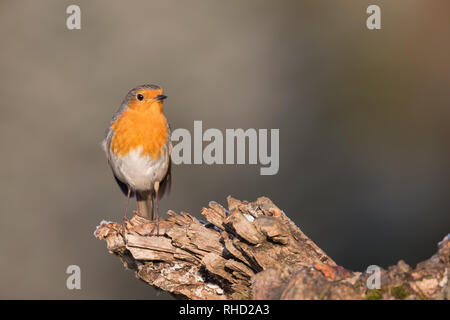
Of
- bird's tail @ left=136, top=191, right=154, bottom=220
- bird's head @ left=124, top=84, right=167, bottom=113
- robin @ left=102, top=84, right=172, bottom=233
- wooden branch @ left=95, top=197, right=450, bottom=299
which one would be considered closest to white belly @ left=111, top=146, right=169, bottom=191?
robin @ left=102, top=84, right=172, bottom=233

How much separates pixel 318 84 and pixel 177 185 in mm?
2452

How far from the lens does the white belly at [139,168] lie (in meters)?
4.36

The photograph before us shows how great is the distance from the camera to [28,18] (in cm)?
746

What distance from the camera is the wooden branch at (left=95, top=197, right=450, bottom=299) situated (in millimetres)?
2488

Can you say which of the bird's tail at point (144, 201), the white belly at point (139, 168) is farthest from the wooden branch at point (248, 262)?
the bird's tail at point (144, 201)

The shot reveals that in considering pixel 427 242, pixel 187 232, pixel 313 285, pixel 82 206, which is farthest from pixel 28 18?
pixel 313 285

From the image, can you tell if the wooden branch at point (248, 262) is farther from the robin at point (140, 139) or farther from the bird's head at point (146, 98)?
the bird's head at point (146, 98)

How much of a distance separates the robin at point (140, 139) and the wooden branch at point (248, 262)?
56 centimetres

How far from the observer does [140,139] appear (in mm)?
4309

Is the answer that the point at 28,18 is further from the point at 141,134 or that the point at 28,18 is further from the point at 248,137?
the point at 141,134

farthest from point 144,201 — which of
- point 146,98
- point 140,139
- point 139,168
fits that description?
point 146,98

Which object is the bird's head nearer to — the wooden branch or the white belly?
the white belly

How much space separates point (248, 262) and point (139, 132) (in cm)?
161

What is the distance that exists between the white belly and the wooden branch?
539mm
